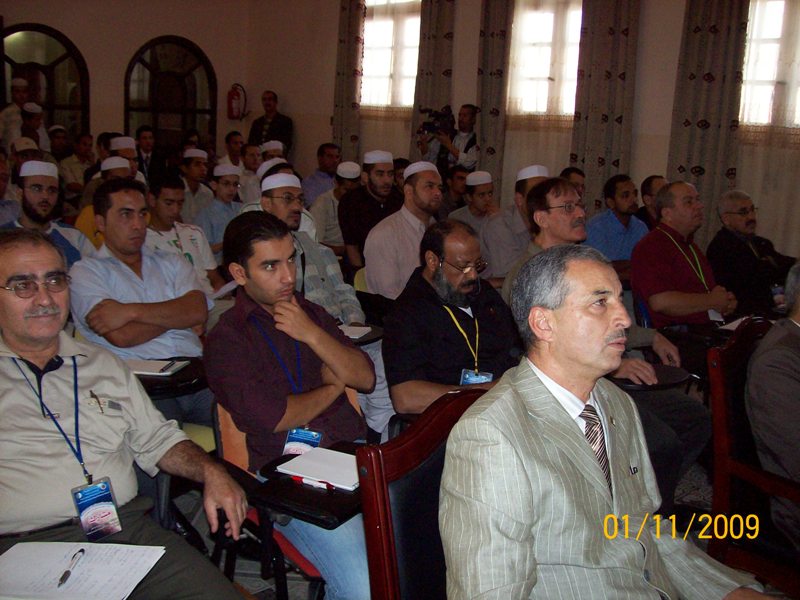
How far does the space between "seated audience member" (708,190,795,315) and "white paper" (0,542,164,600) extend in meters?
4.15

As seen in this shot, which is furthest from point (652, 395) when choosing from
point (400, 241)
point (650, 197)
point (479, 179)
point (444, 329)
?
point (650, 197)

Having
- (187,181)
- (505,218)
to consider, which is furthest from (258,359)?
(187,181)

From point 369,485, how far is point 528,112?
7.52 m

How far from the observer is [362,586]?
1.82 metres

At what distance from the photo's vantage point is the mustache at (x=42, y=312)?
183 cm

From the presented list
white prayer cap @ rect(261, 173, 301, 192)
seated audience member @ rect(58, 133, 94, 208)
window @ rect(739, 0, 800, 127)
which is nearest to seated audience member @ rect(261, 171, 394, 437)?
white prayer cap @ rect(261, 173, 301, 192)

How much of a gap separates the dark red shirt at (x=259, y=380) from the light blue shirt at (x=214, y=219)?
4.16m

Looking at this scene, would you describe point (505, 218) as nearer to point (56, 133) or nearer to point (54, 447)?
point (54, 447)

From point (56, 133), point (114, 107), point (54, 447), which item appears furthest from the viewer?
point (114, 107)

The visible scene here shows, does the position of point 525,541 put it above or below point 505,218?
below

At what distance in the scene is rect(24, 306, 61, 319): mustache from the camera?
1829 millimetres

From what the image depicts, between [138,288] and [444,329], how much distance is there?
137 centimetres

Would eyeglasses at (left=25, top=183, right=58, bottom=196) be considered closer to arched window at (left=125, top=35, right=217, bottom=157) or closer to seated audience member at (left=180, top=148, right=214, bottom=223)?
seated audience member at (left=180, top=148, right=214, bottom=223)

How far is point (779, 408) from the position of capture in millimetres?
2035
